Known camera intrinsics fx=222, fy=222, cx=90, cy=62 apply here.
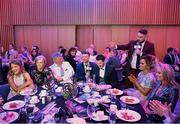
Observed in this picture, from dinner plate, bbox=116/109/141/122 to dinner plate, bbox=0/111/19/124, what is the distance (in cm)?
115

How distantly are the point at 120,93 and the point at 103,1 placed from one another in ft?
19.7

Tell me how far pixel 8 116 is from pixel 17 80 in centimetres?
Answer: 143

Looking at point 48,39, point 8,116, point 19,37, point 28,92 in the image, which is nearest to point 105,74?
point 28,92

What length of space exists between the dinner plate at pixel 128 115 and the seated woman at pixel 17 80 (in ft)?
5.50

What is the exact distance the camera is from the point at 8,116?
245 centimetres

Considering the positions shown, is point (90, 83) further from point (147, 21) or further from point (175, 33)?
point (175, 33)

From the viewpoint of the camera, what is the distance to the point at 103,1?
862 centimetres

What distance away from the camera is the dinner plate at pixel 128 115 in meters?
2.43

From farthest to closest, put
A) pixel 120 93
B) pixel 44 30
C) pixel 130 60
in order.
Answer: pixel 44 30, pixel 130 60, pixel 120 93

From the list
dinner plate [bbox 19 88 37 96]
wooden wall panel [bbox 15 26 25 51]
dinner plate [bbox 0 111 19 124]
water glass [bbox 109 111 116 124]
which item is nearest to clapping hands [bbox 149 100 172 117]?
water glass [bbox 109 111 116 124]

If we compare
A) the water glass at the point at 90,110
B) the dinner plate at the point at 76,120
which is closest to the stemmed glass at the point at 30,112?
the dinner plate at the point at 76,120

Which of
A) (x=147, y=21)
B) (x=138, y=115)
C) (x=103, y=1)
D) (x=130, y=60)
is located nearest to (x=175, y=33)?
(x=147, y=21)

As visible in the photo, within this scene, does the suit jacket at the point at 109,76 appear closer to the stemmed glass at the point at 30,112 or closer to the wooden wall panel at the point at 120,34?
the stemmed glass at the point at 30,112

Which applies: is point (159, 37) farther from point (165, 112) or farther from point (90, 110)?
point (90, 110)
